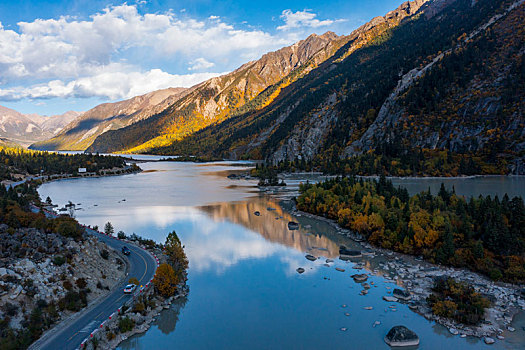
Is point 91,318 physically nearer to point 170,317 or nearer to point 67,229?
point 170,317

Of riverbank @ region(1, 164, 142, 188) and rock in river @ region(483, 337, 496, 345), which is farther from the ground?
riverbank @ region(1, 164, 142, 188)

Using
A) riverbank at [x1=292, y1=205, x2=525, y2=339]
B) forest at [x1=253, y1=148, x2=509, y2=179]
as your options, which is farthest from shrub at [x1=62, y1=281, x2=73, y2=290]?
forest at [x1=253, y1=148, x2=509, y2=179]

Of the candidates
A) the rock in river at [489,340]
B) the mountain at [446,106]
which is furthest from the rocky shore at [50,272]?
the mountain at [446,106]

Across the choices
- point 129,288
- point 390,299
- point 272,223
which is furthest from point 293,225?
point 129,288

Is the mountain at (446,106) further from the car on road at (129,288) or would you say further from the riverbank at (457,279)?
the car on road at (129,288)

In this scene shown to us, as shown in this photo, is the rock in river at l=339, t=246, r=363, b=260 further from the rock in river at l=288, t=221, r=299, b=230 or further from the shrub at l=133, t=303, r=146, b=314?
the shrub at l=133, t=303, r=146, b=314
